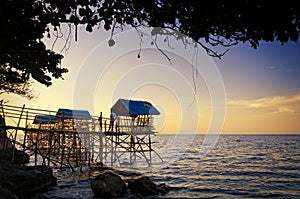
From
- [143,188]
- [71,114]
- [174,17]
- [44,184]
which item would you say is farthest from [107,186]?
[71,114]

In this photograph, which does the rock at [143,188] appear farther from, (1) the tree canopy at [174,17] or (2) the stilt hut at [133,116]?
(2) the stilt hut at [133,116]

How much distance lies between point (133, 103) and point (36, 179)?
611 inches

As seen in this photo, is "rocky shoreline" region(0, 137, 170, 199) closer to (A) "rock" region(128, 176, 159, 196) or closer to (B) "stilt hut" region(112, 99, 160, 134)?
(A) "rock" region(128, 176, 159, 196)

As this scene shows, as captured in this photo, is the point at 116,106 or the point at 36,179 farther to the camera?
the point at 116,106

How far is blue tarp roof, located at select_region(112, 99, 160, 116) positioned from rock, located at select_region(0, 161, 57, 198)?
42.3 feet

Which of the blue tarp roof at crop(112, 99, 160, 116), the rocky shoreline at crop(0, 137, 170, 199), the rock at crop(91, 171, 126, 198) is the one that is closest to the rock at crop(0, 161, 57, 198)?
the rocky shoreline at crop(0, 137, 170, 199)

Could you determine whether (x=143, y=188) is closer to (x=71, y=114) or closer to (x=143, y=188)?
(x=143, y=188)

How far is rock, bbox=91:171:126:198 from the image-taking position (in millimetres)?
11836

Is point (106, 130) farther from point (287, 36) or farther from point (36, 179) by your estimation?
point (287, 36)

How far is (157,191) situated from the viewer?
45.0ft

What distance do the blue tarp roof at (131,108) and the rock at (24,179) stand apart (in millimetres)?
12897

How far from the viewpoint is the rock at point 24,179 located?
415 inches

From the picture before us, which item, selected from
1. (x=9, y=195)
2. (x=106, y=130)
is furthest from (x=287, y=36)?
(x=106, y=130)

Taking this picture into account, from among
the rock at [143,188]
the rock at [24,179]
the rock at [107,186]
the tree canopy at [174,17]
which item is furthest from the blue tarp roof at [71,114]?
the tree canopy at [174,17]
